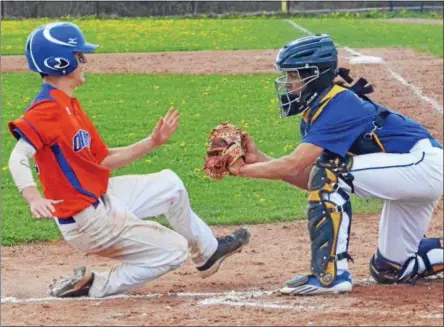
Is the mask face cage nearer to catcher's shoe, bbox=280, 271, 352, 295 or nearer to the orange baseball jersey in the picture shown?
catcher's shoe, bbox=280, 271, 352, 295

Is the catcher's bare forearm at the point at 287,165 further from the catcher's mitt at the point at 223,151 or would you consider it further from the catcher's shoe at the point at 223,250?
the catcher's shoe at the point at 223,250

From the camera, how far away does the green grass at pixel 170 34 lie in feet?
81.6

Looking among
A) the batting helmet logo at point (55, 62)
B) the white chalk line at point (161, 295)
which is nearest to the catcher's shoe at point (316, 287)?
the white chalk line at point (161, 295)

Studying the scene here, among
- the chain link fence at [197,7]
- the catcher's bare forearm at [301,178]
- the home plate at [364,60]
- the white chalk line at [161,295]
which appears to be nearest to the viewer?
the white chalk line at [161,295]

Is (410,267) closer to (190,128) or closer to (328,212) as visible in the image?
(328,212)

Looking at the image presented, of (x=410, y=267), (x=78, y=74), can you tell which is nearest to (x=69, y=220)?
(x=78, y=74)

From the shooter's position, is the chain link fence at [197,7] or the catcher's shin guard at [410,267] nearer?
the catcher's shin guard at [410,267]

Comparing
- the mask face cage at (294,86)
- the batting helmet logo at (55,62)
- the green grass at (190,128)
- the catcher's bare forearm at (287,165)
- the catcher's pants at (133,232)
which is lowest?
the green grass at (190,128)

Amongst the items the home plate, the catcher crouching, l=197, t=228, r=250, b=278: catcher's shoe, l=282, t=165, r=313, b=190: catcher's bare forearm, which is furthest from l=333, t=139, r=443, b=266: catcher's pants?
the home plate

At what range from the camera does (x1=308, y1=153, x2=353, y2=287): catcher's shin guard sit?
614 centimetres

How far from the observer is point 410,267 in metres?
6.52

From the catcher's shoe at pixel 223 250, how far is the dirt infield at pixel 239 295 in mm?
88

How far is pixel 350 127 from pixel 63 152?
166 cm

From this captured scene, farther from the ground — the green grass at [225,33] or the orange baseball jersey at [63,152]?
the orange baseball jersey at [63,152]
